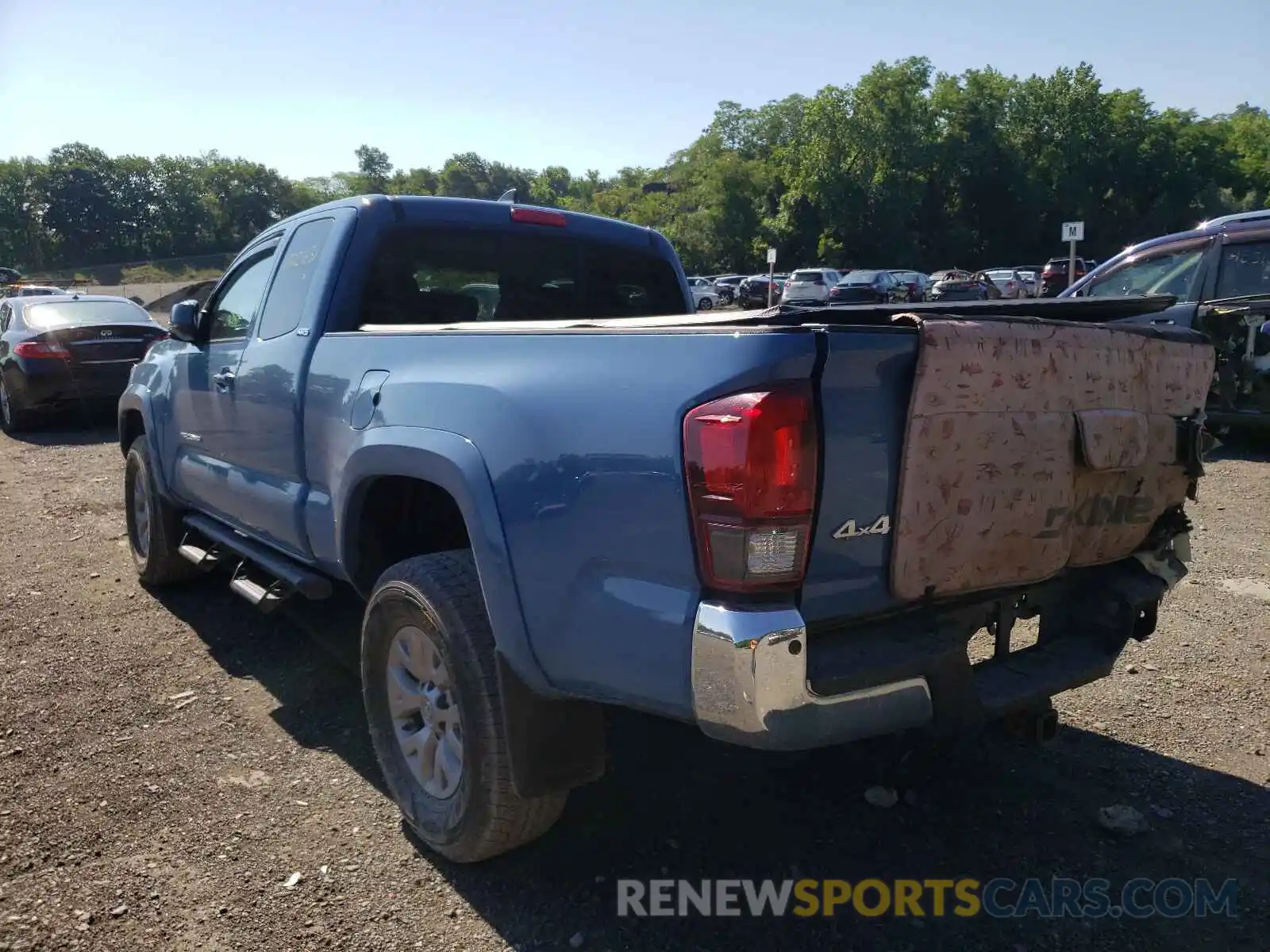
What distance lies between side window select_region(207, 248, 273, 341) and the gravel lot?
1.56 m

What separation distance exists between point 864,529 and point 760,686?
47cm

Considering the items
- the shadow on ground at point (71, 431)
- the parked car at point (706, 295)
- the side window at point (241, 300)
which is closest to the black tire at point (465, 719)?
the side window at point (241, 300)

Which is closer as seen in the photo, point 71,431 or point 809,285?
point 71,431

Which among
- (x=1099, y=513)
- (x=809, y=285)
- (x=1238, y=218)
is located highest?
(x=1238, y=218)

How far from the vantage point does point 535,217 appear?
4.02 meters

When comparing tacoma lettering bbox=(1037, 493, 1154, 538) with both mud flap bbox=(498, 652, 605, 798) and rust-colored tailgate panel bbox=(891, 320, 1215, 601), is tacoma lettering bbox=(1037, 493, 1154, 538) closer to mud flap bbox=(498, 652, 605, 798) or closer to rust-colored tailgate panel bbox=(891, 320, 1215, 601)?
rust-colored tailgate panel bbox=(891, 320, 1215, 601)

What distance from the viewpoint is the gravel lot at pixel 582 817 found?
253cm

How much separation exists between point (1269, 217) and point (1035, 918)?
774 centimetres

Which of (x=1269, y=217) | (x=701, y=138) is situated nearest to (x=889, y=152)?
(x=701, y=138)

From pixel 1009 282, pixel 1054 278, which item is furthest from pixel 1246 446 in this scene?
pixel 1009 282

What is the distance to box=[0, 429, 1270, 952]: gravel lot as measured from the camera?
253 centimetres

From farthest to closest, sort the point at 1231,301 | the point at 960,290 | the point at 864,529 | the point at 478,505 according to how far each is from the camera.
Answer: the point at 960,290, the point at 1231,301, the point at 478,505, the point at 864,529

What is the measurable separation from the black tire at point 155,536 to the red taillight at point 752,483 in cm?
396

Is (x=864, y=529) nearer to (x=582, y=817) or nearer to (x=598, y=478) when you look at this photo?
(x=598, y=478)
